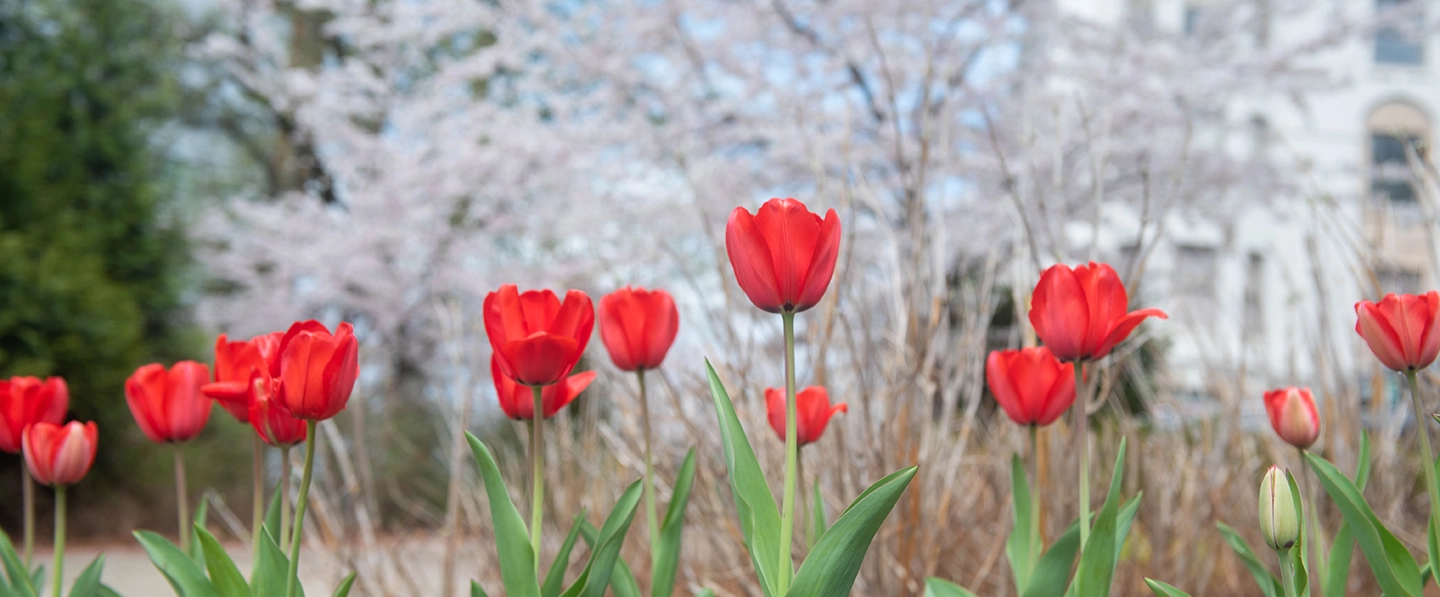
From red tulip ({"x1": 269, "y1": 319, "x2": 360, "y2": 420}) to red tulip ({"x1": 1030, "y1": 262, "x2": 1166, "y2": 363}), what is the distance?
597 millimetres

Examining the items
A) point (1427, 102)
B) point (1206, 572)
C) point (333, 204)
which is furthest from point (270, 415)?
point (1427, 102)

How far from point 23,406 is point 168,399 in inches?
8.2

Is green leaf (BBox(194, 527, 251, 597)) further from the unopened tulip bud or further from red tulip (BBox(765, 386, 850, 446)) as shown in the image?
the unopened tulip bud

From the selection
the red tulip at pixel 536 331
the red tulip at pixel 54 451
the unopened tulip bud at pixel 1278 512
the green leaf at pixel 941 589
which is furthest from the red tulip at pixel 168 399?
the unopened tulip bud at pixel 1278 512

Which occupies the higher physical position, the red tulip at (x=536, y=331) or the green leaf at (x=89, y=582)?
the red tulip at (x=536, y=331)

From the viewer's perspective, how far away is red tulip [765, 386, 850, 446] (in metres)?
1.01

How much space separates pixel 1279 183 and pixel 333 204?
29.3ft

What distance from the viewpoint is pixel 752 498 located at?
765mm

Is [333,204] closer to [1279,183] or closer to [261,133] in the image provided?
[261,133]

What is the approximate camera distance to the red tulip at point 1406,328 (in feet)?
2.66

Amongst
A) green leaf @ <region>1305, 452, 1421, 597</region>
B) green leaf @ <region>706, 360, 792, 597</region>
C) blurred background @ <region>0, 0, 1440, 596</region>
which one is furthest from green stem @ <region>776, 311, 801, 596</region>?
blurred background @ <region>0, 0, 1440, 596</region>

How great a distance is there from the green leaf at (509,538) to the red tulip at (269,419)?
24 cm

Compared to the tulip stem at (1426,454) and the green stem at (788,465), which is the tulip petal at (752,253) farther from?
the tulip stem at (1426,454)

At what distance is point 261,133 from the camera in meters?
10.9
